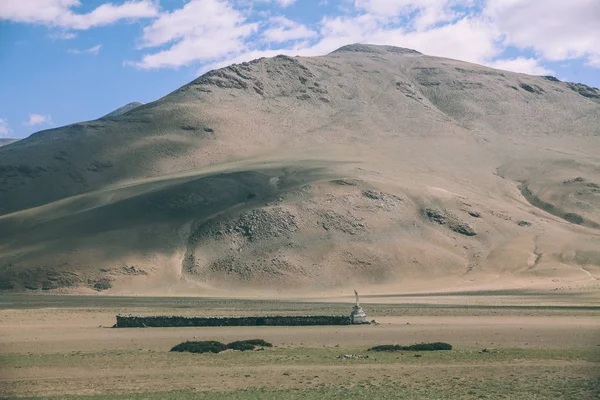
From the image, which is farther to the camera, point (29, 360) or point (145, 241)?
point (145, 241)

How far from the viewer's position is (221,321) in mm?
47469

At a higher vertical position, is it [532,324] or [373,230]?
[373,230]

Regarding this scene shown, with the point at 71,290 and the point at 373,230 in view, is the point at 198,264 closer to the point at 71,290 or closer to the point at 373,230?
the point at 71,290

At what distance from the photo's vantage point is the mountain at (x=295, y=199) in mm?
101125

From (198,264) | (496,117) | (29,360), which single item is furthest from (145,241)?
(496,117)

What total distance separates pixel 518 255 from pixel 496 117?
95801mm

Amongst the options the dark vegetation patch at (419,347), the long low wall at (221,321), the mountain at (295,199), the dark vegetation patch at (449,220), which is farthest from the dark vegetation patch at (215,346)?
the dark vegetation patch at (449,220)

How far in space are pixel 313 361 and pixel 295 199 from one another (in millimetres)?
84422

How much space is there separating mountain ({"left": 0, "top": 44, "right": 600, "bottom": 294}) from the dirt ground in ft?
155

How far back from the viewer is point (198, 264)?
10281 cm

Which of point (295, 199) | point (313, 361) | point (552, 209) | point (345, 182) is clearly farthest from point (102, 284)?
point (552, 209)

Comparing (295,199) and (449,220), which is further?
(449,220)

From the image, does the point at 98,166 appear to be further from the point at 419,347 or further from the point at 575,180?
the point at 419,347

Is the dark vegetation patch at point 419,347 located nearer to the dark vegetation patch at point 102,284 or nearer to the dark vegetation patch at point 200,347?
the dark vegetation patch at point 200,347
